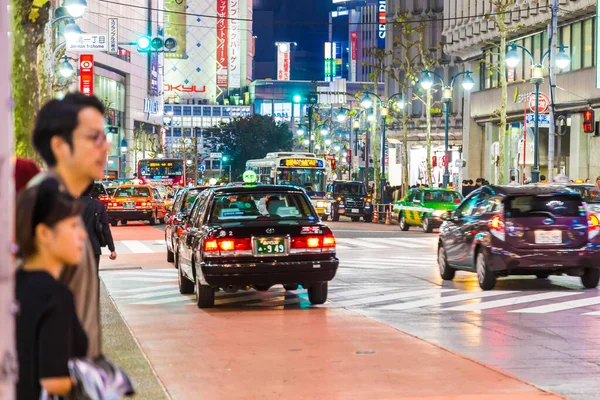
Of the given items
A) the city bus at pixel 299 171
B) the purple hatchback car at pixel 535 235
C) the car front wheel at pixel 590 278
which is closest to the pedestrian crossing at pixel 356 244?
the car front wheel at pixel 590 278

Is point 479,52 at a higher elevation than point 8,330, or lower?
higher

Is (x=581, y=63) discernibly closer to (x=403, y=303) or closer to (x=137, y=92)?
(x=403, y=303)

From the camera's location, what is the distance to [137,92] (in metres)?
133

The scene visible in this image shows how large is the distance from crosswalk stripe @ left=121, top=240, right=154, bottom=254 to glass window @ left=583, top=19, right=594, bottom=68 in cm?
2506

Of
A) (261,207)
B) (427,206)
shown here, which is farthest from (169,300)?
(427,206)

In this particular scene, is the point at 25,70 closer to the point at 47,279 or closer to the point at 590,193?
the point at 47,279

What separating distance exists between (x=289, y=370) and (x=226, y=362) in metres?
0.81

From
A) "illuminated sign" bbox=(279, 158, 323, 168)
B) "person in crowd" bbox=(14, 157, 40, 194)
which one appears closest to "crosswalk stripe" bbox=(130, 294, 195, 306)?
"person in crowd" bbox=(14, 157, 40, 194)

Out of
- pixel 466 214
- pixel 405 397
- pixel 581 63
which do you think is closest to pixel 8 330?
pixel 405 397

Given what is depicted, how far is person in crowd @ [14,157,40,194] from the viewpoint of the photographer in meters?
4.84

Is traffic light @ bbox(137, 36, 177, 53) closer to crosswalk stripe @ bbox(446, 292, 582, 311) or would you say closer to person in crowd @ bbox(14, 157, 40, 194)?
crosswalk stripe @ bbox(446, 292, 582, 311)

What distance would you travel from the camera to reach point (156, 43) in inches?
1300

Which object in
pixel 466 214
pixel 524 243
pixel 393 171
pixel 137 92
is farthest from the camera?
pixel 137 92

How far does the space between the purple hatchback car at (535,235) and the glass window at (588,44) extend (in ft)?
112
